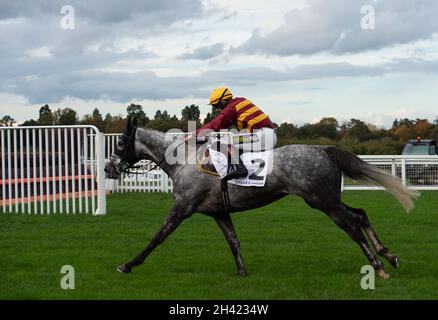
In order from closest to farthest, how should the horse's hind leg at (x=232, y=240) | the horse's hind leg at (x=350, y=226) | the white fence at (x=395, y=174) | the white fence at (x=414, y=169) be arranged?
the horse's hind leg at (x=350, y=226), the horse's hind leg at (x=232, y=240), the white fence at (x=395, y=174), the white fence at (x=414, y=169)

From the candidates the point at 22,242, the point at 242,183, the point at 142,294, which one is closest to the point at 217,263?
the point at 242,183

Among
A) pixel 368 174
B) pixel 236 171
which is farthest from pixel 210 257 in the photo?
pixel 368 174

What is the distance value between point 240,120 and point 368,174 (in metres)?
1.59

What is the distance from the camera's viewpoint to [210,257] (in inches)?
360

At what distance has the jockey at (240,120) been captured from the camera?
768cm

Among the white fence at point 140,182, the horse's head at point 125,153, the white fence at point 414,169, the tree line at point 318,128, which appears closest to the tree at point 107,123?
the tree line at point 318,128

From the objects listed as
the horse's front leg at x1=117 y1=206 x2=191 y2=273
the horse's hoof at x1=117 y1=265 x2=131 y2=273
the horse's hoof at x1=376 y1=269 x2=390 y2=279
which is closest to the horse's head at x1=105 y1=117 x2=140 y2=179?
the horse's front leg at x1=117 y1=206 x2=191 y2=273

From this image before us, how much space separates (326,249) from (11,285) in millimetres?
4384

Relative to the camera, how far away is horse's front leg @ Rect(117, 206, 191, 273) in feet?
25.3

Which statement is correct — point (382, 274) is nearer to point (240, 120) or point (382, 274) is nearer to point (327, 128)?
point (240, 120)

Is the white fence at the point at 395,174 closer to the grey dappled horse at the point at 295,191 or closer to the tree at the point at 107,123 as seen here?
the tree at the point at 107,123

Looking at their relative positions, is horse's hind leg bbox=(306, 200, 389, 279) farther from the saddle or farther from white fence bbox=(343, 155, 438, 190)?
white fence bbox=(343, 155, 438, 190)

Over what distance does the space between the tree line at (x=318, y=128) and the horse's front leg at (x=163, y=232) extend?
13727mm

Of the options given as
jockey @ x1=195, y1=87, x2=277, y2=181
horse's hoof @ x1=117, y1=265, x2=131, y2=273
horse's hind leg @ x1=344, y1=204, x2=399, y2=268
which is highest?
jockey @ x1=195, y1=87, x2=277, y2=181
